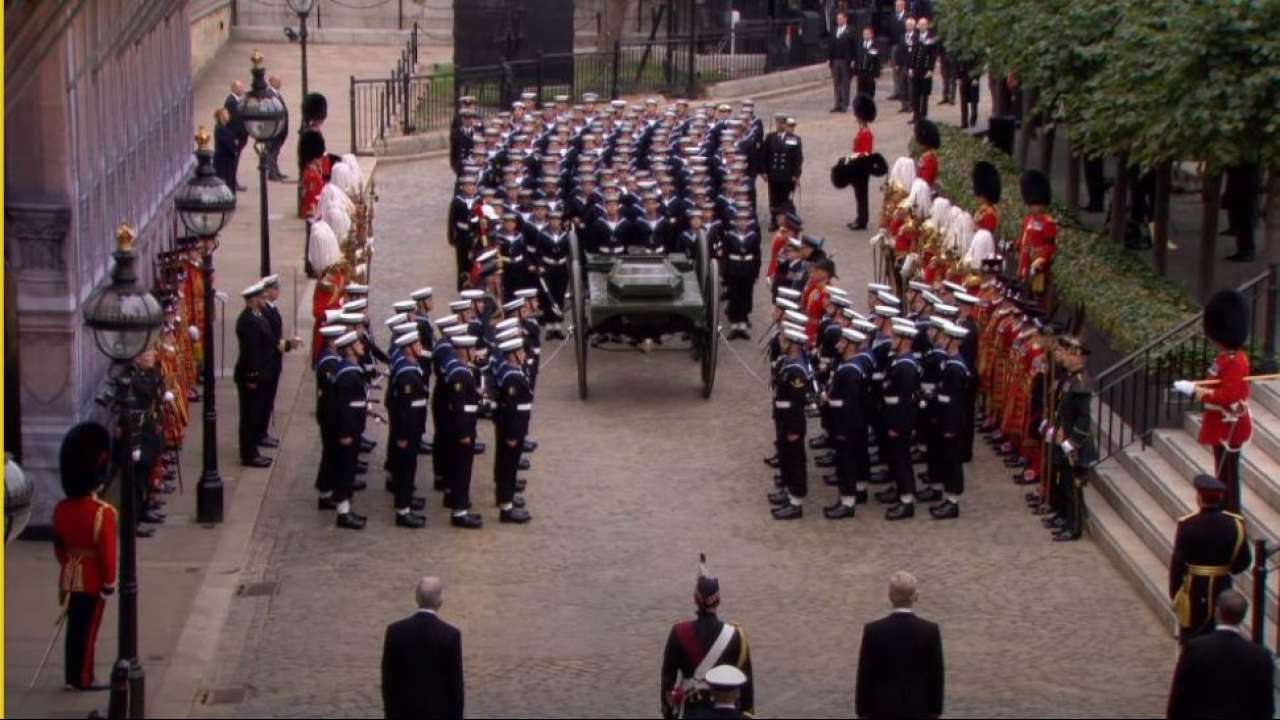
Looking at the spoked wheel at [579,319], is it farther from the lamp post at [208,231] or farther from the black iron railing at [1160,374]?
the black iron railing at [1160,374]

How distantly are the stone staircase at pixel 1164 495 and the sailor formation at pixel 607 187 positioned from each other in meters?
5.91

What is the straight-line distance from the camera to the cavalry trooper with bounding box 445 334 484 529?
62.5 ft

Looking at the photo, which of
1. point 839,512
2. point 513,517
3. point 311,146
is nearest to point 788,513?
point 839,512

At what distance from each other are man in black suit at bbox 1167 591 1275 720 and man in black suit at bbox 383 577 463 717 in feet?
12.6

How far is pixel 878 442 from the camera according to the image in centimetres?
2031

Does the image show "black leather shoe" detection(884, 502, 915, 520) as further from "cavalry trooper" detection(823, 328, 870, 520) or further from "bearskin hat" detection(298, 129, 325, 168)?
"bearskin hat" detection(298, 129, 325, 168)

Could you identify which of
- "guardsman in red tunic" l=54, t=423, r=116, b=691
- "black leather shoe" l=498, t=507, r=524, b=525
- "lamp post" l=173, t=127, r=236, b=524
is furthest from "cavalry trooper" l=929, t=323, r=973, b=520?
"guardsman in red tunic" l=54, t=423, r=116, b=691

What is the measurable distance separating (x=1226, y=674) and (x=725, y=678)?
295 cm

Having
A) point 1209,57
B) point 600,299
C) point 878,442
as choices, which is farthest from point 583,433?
point 1209,57

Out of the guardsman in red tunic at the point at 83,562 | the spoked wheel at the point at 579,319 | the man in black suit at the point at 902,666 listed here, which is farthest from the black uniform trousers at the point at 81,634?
the spoked wheel at the point at 579,319

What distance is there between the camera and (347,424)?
1906cm

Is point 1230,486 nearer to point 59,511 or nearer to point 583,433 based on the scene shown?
point 583,433

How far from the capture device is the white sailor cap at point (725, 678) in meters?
11.5

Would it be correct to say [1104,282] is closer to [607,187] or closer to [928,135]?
[607,187]
